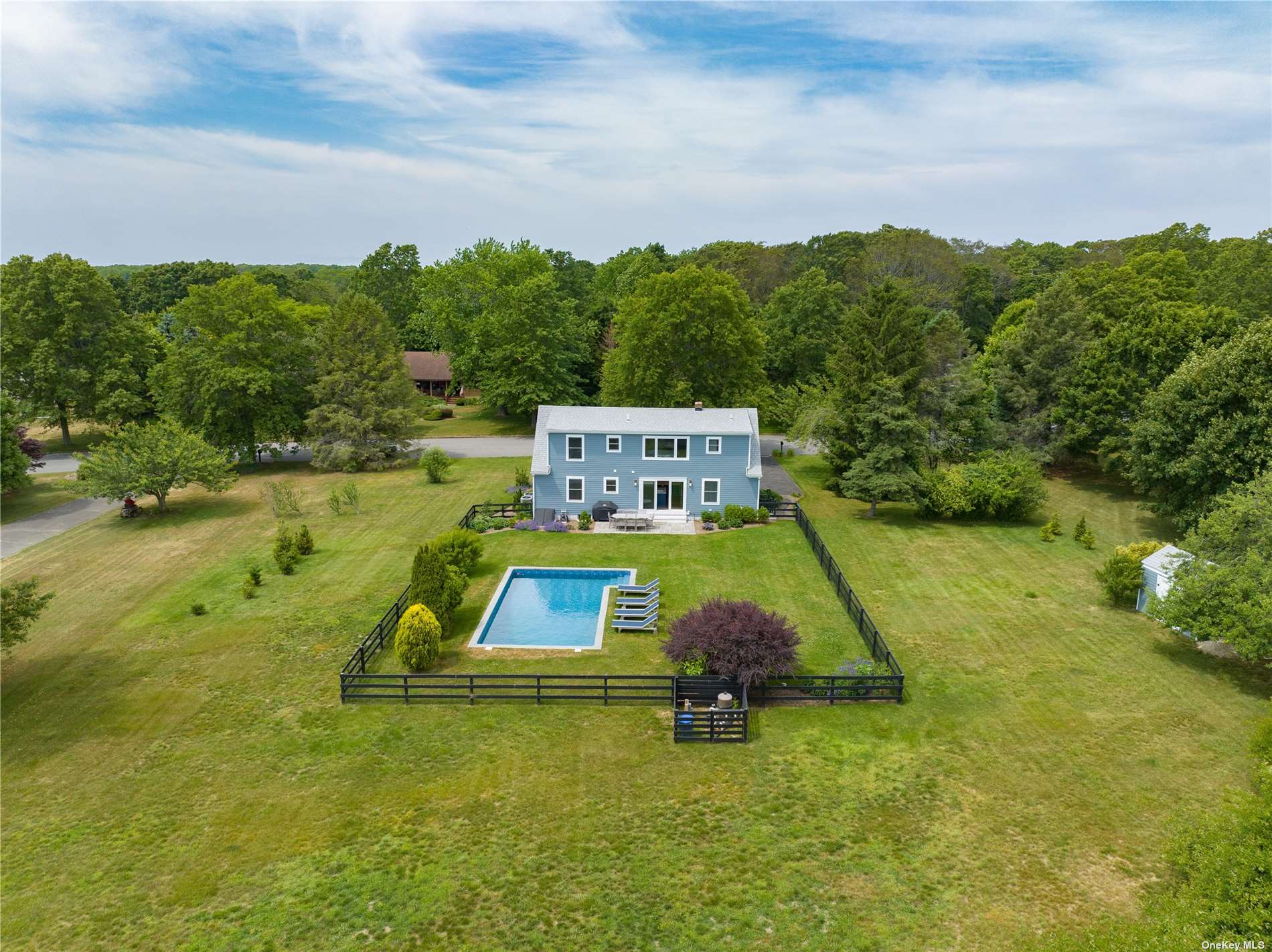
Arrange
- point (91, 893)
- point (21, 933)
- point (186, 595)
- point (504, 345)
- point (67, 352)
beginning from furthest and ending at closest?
1. point (504, 345)
2. point (67, 352)
3. point (186, 595)
4. point (91, 893)
5. point (21, 933)

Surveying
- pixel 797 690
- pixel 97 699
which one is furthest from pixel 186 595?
pixel 797 690

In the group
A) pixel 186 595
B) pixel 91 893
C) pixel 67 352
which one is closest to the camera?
pixel 91 893

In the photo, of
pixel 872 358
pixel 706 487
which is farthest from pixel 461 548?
pixel 872 358

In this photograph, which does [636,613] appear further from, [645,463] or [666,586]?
[645,463]

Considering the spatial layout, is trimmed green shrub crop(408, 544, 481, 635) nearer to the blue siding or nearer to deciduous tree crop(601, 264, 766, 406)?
the blue siding

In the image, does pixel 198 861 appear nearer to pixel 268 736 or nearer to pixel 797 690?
pixel 268 736

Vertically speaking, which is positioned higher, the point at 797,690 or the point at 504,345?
the point at 504,345

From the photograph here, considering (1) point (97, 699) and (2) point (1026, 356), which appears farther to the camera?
(2) point (1026, 356)
